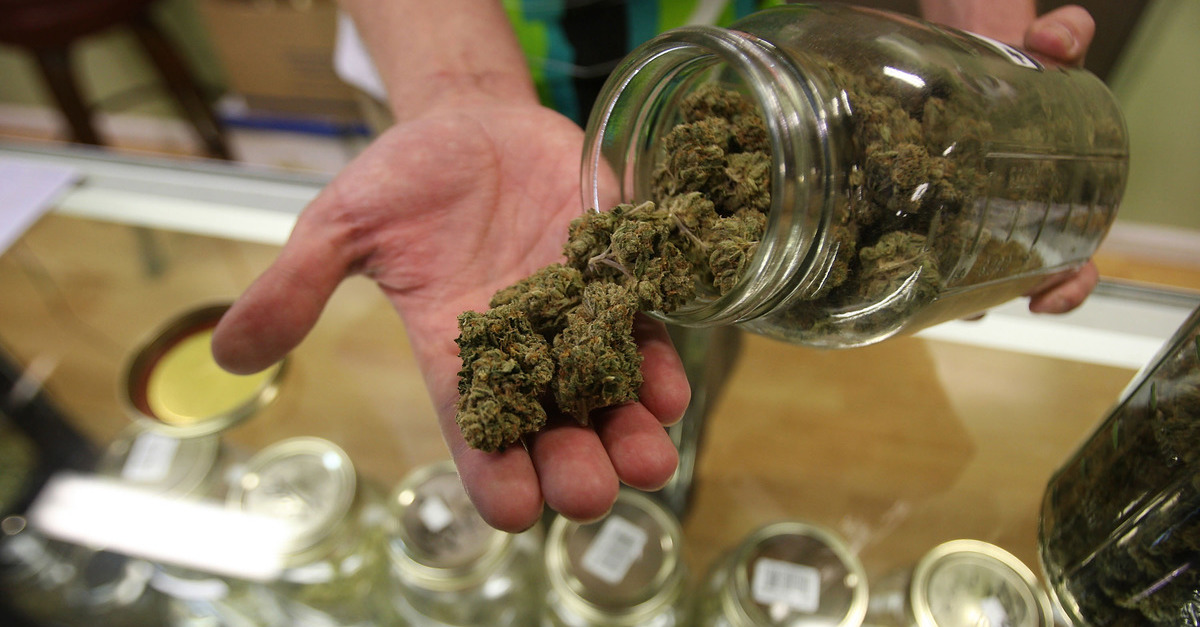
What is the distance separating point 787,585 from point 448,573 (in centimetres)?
50

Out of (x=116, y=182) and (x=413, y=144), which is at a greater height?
(x=413, y=144)

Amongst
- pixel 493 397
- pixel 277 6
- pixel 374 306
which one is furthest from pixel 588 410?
pixel 277 6

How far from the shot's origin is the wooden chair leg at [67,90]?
7.57ft

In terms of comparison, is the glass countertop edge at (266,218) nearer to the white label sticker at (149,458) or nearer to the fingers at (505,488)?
the white label sticker at (149,458)

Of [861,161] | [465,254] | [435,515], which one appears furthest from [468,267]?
[861,161]

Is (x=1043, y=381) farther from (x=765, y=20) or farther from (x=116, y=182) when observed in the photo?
(x=116, y=182)

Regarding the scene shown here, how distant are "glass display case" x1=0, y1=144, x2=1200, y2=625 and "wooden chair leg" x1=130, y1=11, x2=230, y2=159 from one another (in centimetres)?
123

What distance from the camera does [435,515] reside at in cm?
105

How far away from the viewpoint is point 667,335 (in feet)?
2.77

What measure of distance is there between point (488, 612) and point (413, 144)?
731 mm

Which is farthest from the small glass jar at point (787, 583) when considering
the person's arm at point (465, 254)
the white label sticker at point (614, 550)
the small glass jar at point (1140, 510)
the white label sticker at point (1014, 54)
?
the white label sticker at point (1014, 54)

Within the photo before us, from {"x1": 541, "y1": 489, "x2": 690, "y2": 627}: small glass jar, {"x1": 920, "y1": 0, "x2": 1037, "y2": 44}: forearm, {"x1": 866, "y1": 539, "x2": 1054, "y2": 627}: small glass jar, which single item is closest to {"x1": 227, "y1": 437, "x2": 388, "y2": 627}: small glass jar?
{"x1": 541, "y1": 489, "x2": 690, "y2": 627}: small glass jar

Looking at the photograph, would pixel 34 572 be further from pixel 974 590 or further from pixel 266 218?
pixel 974 590

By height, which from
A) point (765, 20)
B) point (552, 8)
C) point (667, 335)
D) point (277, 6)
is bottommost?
point (277, 6)
